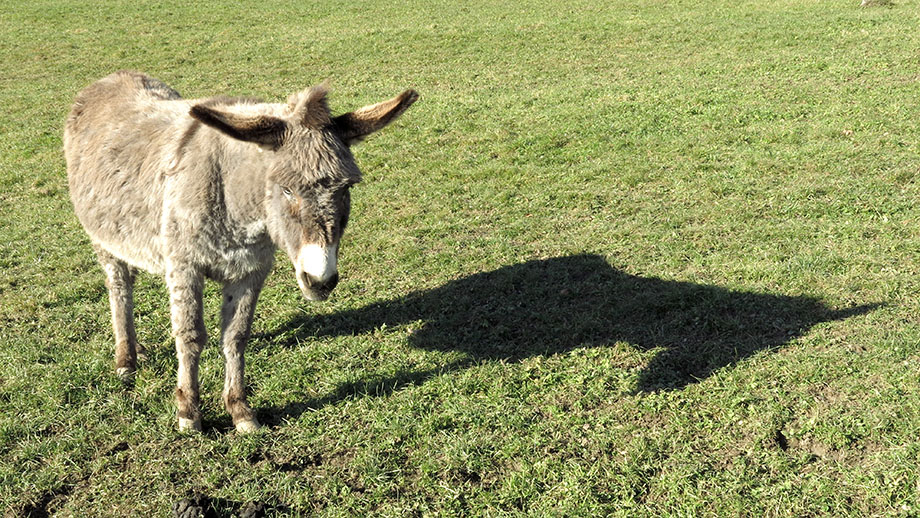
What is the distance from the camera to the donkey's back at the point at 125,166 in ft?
16.5

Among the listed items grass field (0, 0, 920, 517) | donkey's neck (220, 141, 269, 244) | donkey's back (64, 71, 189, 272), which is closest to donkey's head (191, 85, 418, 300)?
donkey's neck (220, 141, 269, 244)

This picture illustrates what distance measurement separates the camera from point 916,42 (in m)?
16.3

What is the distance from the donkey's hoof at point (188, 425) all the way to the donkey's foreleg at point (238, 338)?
0.23 metres

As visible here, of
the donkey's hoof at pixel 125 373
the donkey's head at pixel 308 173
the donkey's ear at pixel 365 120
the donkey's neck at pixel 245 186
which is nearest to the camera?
the donkey's head at pixel 308 173

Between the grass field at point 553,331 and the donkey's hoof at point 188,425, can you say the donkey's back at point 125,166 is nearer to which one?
the donkey's hoof at point 188,425

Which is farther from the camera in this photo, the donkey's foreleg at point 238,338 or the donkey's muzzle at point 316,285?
the donkey's foreleg at point 238,338

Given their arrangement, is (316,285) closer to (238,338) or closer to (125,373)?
(238,338)

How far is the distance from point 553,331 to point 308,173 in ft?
9.96

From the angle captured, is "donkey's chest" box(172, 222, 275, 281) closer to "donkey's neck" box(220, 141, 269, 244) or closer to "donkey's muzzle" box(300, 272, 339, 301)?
"donkey's neck" box(220, 141, 269, 244)

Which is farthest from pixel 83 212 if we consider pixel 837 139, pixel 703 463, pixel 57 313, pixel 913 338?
pixel 837 139

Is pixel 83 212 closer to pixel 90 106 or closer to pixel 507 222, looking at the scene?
pixel 90 106

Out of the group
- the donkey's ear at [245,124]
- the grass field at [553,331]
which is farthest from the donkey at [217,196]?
the grass field at [553,331]

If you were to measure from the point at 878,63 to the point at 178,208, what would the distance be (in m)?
14.9

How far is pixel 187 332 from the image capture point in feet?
16.3
